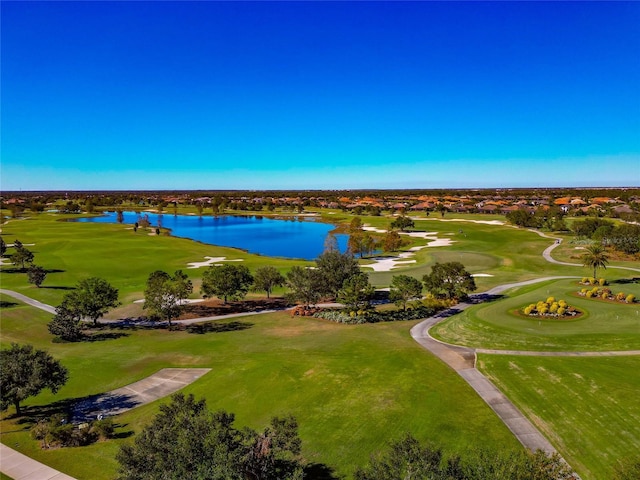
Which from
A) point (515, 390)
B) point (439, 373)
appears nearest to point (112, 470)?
point (439, 373)

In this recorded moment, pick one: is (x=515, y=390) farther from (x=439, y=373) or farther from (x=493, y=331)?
(x=493, y=331)

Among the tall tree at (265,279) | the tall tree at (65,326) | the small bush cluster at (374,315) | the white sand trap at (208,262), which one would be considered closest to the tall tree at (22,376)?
the tall tree at (65,326)

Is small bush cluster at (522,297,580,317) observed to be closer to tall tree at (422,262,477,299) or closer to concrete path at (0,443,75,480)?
tall tree at (422,262,477,299)

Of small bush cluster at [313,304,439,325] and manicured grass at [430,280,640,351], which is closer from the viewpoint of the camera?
manicured grass at [430,280,640,351]

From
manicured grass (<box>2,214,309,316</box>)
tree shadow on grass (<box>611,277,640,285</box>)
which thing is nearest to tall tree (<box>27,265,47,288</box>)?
manicured grass (<box>2,214,309,316</box>)

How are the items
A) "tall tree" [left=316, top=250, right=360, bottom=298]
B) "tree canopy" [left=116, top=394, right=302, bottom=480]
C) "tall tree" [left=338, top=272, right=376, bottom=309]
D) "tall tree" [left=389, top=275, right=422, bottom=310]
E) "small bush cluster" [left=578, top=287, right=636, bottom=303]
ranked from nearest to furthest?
"tree canopy" [left=116, top=394, right=302, bottom=480], "small bush cluster" [left=578, top=287, right=636, bottom=303], "tall tree" [left=338, top=272, right=376, bottom=309], "tall tree" [left=389, top=275, right=422, bottom=310], "tall tree" [left=316, top=250, right=360, bottom=298]

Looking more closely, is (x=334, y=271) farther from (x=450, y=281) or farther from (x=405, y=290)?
(x=450, y=281)

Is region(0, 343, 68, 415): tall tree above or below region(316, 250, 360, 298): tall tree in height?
Result: below

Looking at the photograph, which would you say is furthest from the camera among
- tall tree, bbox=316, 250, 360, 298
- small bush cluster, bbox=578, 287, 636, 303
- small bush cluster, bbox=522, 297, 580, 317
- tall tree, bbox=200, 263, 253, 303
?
tall tree, bbox=316, 250, 360, 298
